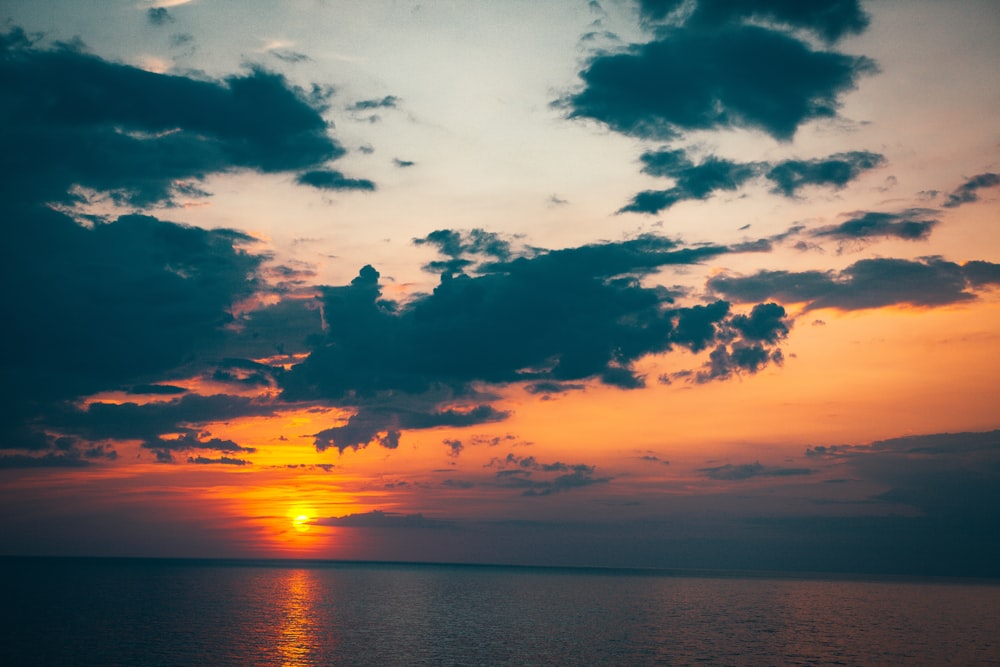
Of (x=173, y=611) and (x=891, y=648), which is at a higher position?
(x=173, y=611)

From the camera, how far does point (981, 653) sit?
11706cm

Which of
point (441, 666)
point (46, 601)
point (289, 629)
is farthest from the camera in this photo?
point (46, 601)

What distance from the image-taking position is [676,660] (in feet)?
330

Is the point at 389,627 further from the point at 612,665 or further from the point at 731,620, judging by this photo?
the point at 731,620

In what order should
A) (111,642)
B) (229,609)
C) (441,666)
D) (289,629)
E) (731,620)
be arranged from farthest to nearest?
(229,609) → (731,620) → (289,629) → (111,642) → (441,666)

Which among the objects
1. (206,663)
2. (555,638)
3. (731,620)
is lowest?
(731,620)

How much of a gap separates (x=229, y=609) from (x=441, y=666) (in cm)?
10754

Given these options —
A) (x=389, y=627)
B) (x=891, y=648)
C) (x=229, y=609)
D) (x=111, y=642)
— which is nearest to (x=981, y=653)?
(x=891, y=648)

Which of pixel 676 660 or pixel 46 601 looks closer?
pixel 676 660

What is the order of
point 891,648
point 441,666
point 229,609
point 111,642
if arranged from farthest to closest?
point 229,609 → point 891,648 → point 111,642 → point 441,666

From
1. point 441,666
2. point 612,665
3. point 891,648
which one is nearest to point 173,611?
point 441,666

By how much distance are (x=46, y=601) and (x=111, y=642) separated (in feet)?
343

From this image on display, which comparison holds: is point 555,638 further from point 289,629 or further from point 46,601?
point 46,601

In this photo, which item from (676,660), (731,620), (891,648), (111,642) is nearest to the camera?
(676,660)
